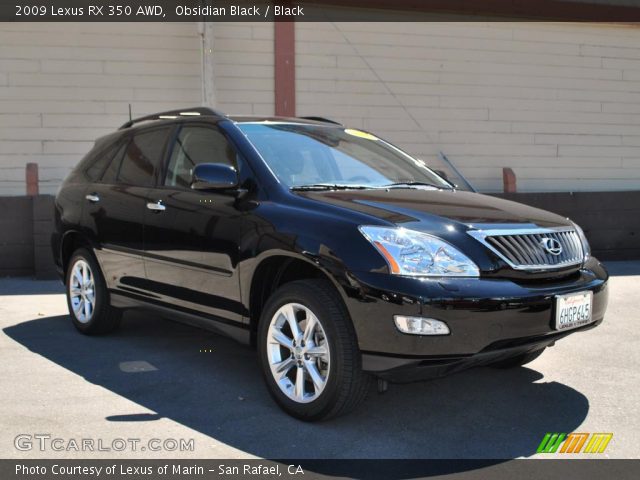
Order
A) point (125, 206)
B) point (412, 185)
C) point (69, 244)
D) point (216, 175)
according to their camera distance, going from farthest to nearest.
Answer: point (69, 244) → point (125, 206) → point (412, 185) → point (216, 175)

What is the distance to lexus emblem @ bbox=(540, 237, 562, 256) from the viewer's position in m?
3.92

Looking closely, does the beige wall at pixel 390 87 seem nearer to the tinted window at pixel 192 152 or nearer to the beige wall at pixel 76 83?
the beige wall at pixel 76 83

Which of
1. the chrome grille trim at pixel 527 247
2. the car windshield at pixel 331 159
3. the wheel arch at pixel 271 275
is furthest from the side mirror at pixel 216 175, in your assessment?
the chrome grille trim at pixel 527 247

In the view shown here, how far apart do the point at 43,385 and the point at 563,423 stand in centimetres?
311

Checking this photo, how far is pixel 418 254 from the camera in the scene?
359cm

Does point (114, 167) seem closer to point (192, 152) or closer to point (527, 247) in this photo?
point (192, 152)

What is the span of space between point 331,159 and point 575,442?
2.25m

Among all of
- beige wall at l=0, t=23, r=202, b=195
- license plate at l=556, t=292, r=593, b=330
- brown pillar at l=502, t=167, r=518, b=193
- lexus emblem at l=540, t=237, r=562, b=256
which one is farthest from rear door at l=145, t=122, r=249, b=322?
brown pillar at l=502, t=167, r=518, b=193

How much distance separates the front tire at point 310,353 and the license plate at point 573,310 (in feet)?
3.37

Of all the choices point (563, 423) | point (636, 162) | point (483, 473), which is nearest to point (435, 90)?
point (636, 162)

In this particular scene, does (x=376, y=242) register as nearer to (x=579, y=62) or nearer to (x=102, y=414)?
(x=102, y=414)

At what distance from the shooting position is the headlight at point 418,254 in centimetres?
356

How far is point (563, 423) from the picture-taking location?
3984mm

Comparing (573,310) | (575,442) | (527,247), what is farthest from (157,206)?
(575,442)
